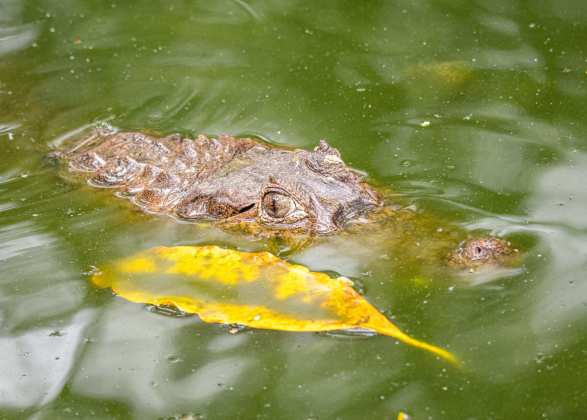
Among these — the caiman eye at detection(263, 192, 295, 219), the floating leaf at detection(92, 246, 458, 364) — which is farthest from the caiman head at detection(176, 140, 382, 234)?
the floating leaf at detection(92, 246, 458, 364)

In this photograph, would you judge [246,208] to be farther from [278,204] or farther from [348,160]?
[348,160]

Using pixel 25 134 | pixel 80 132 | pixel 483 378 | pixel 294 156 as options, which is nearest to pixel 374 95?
pixel 294 156

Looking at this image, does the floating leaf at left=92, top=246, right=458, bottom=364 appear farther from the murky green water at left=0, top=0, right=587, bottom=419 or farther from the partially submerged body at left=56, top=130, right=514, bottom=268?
the partially submerged body at left=56, top=130, right=514, bottom=268

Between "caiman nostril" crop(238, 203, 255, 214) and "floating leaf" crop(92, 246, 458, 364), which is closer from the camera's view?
"floating leaf" crop(92, 246, 458, 364)

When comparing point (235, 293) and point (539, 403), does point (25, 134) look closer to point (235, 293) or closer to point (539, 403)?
point (235, 293)

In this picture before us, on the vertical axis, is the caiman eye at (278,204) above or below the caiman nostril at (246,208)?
above

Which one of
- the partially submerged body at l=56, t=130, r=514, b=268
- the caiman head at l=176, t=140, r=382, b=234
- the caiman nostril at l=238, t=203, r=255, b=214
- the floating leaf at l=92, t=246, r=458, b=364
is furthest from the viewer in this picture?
the caiman nostril at l=238, t=203, r=255, b=214

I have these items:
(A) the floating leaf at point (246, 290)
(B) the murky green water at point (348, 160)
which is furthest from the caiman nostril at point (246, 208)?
(A) the floating leaf at point (246, 290)

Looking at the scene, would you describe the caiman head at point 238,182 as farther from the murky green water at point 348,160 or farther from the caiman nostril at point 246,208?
the murky green water at point 348,160
